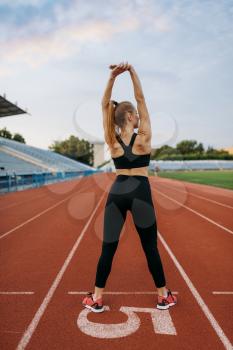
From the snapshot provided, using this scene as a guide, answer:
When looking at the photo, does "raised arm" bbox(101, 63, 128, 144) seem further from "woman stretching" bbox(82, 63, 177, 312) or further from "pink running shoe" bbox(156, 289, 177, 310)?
"pink running shoe" bbox(156, 289, 177, 310)

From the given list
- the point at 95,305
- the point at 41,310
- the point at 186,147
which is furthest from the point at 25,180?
the point at 186,147

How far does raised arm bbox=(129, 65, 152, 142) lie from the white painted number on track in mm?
1762

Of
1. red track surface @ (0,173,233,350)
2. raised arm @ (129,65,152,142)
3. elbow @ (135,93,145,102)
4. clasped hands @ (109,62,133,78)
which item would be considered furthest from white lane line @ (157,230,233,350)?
clasped hands @ (109,62,133,78)

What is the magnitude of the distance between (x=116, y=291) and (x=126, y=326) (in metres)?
0.88

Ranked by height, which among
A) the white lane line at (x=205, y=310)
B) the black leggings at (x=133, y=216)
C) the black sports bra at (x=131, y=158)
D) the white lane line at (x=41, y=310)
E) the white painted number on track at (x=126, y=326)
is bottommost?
the white lane line at (x=205, y=310)

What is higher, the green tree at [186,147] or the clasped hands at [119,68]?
the green tree at [186,147]

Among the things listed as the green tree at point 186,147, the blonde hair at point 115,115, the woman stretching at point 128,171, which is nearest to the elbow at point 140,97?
the woman stretching at point 128,171

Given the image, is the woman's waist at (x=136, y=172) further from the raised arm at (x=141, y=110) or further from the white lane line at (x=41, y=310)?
the white lane line at (x=41, y=310)

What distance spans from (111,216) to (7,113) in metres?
32.6

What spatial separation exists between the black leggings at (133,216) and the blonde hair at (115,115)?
16.7 inches

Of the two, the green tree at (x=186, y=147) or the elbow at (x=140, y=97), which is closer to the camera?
the elbow at (x=140, y=97)

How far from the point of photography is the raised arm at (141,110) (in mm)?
3023

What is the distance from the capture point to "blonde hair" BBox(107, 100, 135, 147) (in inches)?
121

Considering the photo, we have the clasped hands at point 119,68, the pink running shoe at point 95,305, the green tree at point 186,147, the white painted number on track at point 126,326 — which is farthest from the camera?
the green tree at point 186,147
